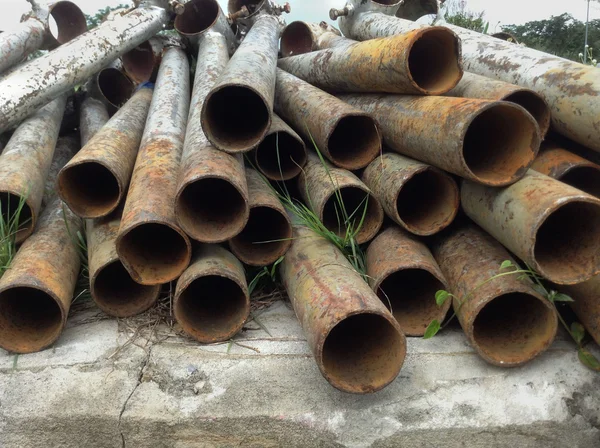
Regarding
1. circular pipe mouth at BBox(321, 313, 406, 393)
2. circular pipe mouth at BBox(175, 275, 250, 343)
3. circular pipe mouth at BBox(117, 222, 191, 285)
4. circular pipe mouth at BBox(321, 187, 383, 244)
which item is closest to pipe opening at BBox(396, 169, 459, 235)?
circular pipe mouth at BBox(321, 187, 383, 244)

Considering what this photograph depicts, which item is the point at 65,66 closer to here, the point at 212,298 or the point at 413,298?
the point at 212,298

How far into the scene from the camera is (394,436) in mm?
1903

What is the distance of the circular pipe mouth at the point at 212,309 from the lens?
229 cm

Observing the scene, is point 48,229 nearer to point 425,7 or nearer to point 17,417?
point 17,417

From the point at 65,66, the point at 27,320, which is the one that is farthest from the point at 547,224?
the point at 65,66

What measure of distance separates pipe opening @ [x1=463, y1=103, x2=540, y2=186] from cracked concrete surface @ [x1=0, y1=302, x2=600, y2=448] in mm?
750

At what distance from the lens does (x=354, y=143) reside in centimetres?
288

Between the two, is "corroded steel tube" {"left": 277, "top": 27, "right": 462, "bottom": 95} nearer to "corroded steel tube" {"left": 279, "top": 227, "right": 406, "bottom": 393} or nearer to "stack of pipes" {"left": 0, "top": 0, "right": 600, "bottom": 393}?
"stack of pipes" {"left": 0, "top": 0, "right": 600, "bottom": 393}

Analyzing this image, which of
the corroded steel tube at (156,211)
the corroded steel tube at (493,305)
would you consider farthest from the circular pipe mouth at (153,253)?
the corroded steel tube at (493,305)

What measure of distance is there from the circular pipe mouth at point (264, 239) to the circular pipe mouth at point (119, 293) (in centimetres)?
44

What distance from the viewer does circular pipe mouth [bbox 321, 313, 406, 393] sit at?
192cm

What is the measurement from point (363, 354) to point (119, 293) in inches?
49.9

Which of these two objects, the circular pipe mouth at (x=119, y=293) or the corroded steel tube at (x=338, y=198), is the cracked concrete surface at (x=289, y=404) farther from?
the corroded steel tube at (x=338, y=198)

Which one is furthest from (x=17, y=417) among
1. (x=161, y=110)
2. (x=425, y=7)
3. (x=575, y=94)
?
(x=425, y=7)
